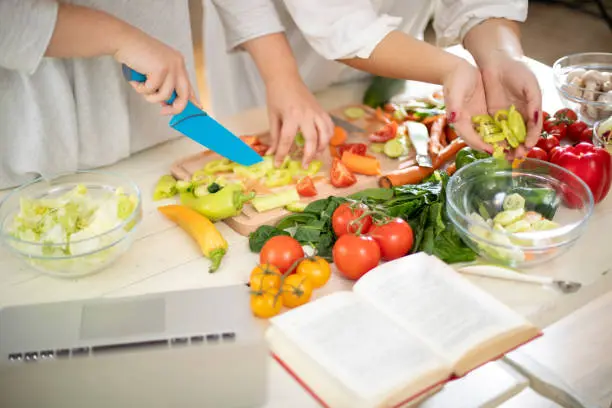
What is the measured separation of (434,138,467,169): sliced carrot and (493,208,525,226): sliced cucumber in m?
0.33

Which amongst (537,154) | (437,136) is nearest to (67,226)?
(437,136)

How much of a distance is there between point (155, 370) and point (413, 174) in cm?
78

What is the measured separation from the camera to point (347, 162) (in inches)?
64.8

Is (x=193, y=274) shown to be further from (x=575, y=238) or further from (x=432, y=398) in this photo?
(x=575, y=238)

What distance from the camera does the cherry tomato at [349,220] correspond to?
138cm

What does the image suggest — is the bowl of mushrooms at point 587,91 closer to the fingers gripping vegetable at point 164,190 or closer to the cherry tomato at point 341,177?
the cherry tomato at point 341,177

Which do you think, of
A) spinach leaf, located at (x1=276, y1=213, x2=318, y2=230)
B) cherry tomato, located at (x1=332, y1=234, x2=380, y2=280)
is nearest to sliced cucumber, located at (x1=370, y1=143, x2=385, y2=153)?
spinach leaf, located at (x1=276, y1=213, x2=318, y2=230)

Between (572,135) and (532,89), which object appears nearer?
(532,89)

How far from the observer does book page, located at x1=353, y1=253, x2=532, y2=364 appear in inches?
44.9

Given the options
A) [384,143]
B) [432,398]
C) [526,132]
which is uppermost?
[526,132]

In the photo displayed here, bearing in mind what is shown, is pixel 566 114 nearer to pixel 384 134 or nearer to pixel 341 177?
pixel 384 134

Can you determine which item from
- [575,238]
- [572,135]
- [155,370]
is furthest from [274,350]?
[572,135]

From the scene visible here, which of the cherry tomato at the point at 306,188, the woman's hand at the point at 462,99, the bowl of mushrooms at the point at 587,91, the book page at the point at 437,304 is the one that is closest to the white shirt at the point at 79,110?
the cherry tomato at the point at 306,188

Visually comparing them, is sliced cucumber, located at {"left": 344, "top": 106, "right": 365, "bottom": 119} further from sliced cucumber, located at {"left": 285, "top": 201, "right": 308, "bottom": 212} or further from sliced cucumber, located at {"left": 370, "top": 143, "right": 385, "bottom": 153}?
sliced cucumber, located at {"left": 285, "top": 201, "right": 308, "bottom": 212}
